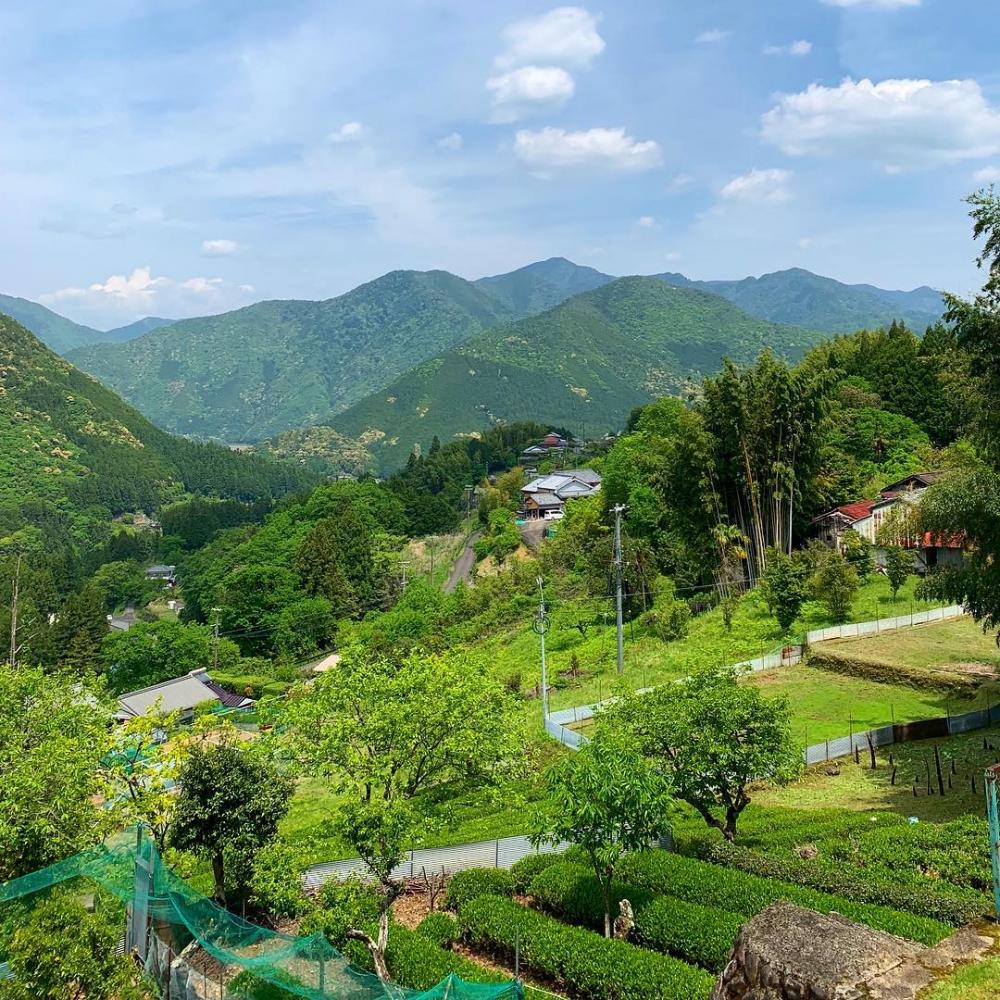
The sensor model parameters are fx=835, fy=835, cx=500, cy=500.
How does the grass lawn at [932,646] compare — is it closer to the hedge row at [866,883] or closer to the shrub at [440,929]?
the hedge row at [866,883]

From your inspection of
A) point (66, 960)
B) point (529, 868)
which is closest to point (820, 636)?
point (529, 868)

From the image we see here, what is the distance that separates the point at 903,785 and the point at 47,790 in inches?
747

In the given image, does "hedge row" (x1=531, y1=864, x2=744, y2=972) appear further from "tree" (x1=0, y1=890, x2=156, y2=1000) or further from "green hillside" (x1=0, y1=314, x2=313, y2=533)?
"green hillside" (x1=0, y1=314, x2=313, y2=533)

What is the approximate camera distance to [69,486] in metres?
146

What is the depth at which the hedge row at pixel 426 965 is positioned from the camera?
1292cm

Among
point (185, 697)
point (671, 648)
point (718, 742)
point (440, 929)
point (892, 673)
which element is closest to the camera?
point (440, 929)

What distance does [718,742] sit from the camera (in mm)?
15703

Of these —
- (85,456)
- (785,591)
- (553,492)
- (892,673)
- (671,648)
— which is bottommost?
(671,648)

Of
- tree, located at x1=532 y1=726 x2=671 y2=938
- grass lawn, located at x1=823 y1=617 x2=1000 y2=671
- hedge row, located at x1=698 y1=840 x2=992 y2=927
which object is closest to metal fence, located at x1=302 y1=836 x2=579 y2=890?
hedge row, located at x1=698 y1=840 x2=992 y2=927

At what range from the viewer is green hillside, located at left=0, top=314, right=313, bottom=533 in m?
144

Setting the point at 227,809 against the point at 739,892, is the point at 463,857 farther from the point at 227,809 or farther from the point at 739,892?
the point at 739,892

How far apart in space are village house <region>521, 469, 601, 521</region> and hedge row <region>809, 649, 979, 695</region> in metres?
49.0

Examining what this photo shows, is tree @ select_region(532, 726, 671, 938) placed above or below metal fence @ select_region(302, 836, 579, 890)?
above

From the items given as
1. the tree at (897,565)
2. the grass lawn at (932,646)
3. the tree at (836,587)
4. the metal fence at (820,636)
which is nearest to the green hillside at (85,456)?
the metal fence at (820,636)
